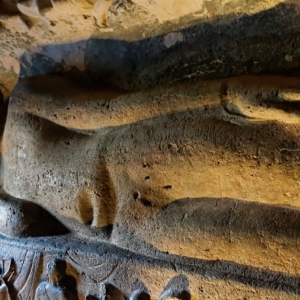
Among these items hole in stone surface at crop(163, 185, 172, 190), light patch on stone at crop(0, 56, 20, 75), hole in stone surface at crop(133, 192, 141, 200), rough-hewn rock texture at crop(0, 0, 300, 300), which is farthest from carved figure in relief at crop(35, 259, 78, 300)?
light patch on stone at crop(0, 56, 20, 75)

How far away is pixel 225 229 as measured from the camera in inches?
58.5

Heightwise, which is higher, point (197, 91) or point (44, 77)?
point (44, 77)

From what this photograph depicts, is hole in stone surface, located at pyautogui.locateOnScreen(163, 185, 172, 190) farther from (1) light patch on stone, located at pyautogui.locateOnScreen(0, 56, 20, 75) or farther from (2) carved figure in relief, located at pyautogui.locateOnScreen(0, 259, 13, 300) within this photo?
(1) light patch on stone, located at pyautogui.locateOnScreen(0, 56, 20, 75)

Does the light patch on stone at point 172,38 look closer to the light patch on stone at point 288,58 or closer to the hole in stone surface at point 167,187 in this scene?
the light patch on stone at point 288,58

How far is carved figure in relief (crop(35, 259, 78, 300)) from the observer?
5.63ft

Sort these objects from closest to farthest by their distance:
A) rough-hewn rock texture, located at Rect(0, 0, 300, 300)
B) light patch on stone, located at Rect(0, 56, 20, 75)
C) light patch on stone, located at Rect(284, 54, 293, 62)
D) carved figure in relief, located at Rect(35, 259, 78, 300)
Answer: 1. rough-hewn rock texture, located at Rect(0, 0, 300, 300)
2. light patch on stone, located at Rect(284, 54, 293, 62)
3. carved figure in relief, located at Rect(35, 259, 78, 300)
4. light patch on stone, located at Rect(0, 56, 20, 75)

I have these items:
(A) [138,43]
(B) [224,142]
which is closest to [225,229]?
A: (B) [224,142]

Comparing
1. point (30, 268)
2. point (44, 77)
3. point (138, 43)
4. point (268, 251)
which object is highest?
point (138, 43)

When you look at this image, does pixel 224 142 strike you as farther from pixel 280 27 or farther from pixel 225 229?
pixel 280 27

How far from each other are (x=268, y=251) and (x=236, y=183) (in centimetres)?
27

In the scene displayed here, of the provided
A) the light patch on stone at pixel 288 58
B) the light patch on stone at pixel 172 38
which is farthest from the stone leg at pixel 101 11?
the light patch on stone at pixel 288 58

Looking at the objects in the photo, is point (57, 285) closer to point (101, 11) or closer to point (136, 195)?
point (136, 195)

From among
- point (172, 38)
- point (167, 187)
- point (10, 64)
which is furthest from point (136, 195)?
point (10, 64)

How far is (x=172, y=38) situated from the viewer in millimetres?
1798
